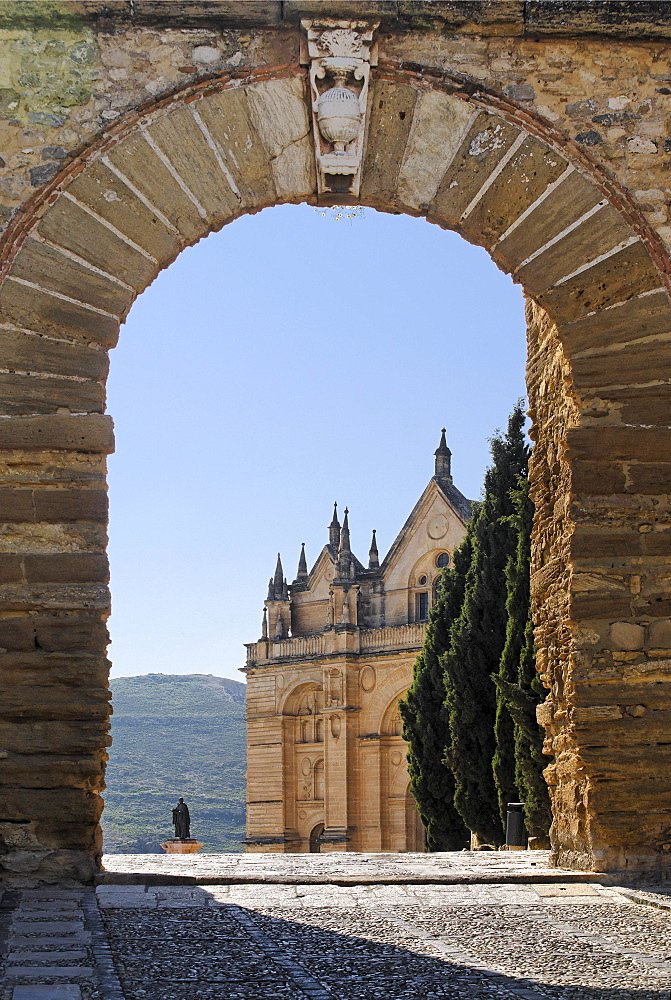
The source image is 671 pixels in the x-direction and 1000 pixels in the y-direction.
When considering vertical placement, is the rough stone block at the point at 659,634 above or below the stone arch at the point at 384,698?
below

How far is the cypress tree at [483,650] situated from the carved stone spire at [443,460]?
1822 cm

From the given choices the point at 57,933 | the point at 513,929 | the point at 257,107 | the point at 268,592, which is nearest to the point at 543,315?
the point at 257,107

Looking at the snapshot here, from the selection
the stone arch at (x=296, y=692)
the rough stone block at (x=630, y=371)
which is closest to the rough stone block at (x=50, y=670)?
the rough stone block at (x=630, y=371)

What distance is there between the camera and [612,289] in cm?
606

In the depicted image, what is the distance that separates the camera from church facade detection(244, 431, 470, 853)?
36.9 m

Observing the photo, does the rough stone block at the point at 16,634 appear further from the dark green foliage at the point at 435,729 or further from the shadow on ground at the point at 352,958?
the dark green foliage at the point at 435,729

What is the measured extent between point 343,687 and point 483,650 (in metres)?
19.4

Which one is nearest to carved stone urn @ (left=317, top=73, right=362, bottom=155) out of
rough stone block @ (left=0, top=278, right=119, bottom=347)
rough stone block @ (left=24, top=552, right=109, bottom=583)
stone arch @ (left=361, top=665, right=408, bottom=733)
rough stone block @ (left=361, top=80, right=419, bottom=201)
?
rough stone block @ (left=361, top=80, right=419, bottom=201)

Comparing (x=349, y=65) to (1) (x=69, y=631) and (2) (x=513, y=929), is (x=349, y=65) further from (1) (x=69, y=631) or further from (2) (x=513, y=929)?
(2) (x=513, y=929)

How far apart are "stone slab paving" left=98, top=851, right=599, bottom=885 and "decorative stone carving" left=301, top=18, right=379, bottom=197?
3.43m

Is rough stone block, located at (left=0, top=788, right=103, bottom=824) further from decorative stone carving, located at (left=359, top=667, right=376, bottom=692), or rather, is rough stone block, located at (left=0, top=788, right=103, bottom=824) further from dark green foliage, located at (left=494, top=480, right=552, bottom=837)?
decorative stone carving, located at (left=359, top=667, right=376, bottom=692)

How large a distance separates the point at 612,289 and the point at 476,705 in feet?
42.7

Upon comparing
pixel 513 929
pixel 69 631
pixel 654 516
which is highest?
pixel 654 516

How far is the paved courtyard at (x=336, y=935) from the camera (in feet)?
11.1
